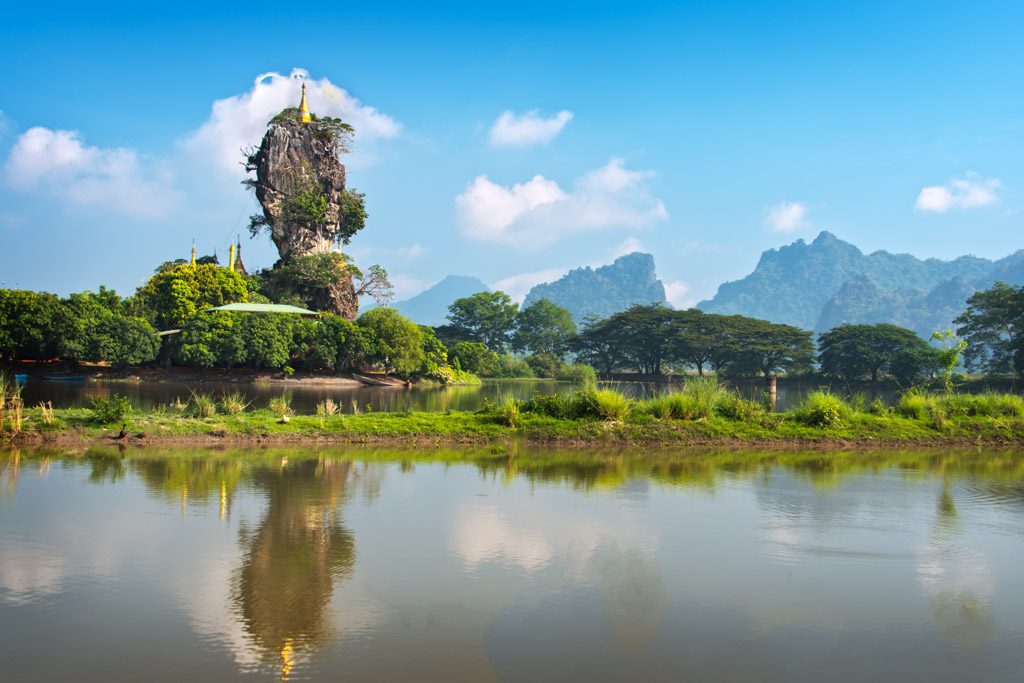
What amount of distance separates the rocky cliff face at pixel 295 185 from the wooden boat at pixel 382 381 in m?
18.4

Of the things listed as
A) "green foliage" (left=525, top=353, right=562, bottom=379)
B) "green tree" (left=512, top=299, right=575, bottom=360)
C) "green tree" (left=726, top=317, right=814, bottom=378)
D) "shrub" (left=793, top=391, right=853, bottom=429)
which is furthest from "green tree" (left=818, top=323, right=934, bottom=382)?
"shrub" (left=793, top=391, right=853, bottom=429)

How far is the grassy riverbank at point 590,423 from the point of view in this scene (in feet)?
50.3

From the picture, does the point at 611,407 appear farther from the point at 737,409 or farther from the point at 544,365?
the point at 544,365

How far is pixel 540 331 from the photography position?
95312 millimetres

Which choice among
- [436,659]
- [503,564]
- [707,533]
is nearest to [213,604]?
[436,659]

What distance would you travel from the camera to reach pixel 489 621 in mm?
6062

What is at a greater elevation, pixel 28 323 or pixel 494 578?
pixel 28 323

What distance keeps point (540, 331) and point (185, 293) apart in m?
48.3

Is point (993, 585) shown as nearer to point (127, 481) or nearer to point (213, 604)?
point (213, 604)

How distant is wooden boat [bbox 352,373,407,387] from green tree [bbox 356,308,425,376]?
80cm

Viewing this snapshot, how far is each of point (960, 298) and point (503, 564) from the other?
715ft

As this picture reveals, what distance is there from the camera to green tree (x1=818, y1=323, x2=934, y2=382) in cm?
6519

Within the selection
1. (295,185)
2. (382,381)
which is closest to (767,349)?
(382,381)

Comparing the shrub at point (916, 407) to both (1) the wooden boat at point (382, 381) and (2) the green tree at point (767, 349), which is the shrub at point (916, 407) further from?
(2) the green tree at point (767, 349)
